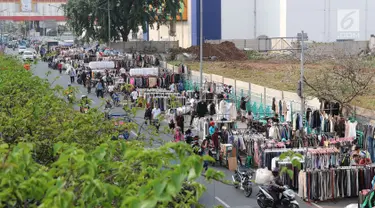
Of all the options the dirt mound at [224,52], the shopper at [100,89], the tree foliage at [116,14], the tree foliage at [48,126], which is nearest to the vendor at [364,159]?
the tree foliage at [48,126]

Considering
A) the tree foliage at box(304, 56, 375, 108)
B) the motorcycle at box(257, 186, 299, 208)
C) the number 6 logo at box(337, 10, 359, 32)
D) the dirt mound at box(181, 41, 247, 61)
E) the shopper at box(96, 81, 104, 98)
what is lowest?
the motorcycle at box(257, 186, 299, 208)

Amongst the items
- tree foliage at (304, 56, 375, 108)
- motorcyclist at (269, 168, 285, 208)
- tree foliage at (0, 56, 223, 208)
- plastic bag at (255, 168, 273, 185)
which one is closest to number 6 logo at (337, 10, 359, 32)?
tree foliage at (304, 56, 375, 108)

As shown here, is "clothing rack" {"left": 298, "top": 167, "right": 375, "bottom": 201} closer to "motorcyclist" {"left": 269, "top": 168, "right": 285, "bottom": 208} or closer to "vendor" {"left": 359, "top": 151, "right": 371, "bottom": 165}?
"vendor" {"left": 359, "top": 151, "right": 371, "bottom": 165}

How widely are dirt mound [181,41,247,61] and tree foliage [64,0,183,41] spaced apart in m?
5.18

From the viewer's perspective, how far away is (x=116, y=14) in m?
66.9

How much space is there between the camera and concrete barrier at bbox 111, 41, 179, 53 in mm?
70062

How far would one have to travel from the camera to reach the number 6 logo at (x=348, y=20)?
62344 mm

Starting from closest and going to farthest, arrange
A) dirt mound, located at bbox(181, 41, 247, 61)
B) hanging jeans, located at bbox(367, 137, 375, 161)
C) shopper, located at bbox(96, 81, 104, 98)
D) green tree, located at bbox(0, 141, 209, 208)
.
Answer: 1. green tree, located at bbox(0, 141, 209, 208)
2. hanging jeans, located at bbox(367, 137, 375, 161)
3. shopper, located at bbox(96, 81, 104, 98)
4. dirt mound, located at bbox(181, 41, 247, 61)

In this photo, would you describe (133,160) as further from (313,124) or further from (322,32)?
(322,32)

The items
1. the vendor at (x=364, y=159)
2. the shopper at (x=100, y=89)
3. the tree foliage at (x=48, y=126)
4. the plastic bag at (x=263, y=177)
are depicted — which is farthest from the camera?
the shopper at (x=100, y=89)

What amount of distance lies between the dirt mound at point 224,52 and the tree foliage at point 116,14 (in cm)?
518

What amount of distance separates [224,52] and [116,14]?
36.9ft

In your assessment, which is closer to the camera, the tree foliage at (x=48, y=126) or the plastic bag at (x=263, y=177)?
the tree foliage at (x=48, y=126)

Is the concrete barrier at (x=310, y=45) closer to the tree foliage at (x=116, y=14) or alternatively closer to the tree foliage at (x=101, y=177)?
the tree foliage at (x=116, y=14)
